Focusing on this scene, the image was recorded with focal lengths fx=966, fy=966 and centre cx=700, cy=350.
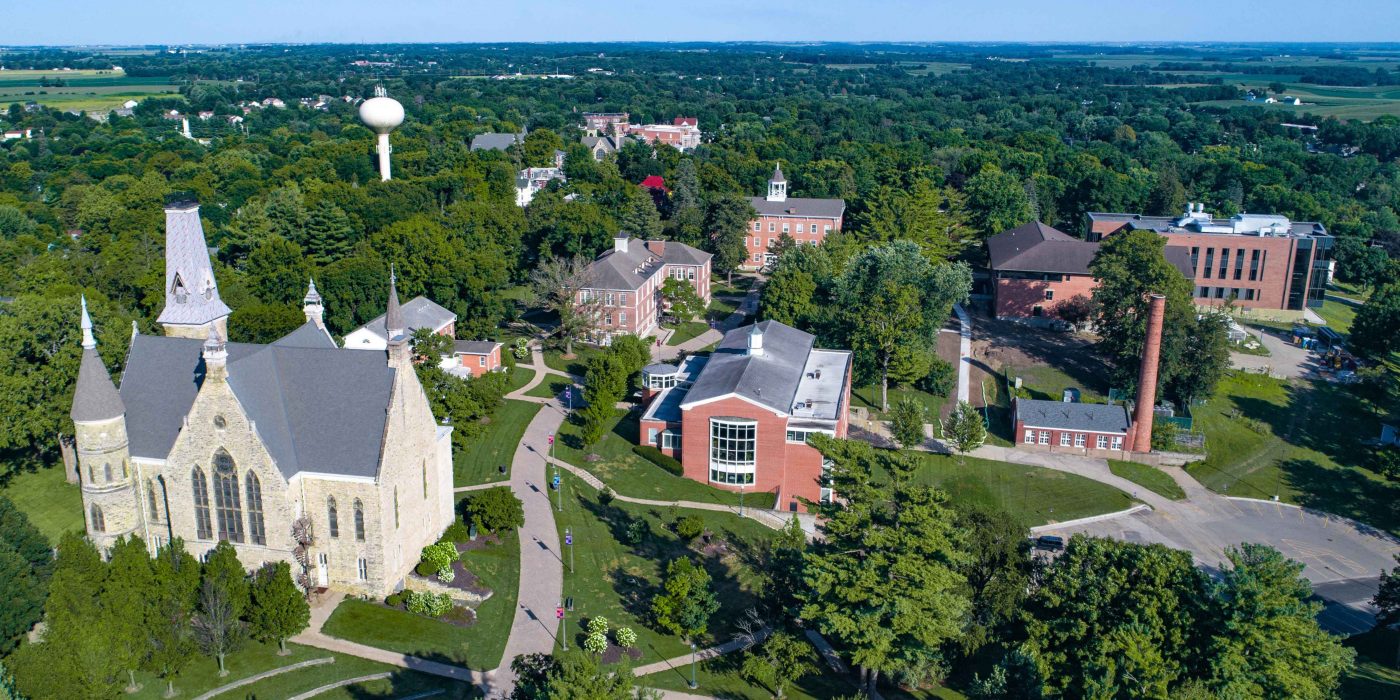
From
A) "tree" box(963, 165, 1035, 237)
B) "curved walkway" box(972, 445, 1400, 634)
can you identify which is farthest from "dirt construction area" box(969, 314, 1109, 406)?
"tree" box(963, 165, 1035, 237)

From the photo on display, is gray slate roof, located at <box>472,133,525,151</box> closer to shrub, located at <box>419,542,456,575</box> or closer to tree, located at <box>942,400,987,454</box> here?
tree, located at <box>942,400,987,454</box>

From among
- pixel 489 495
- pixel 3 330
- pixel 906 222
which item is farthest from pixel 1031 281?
pixel 3 330

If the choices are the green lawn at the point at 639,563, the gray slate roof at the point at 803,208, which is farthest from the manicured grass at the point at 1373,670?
the gray slate roof at the point at 803,208

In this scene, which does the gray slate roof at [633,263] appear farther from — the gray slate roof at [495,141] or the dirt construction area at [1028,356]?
the gray slate roof at [495,141]

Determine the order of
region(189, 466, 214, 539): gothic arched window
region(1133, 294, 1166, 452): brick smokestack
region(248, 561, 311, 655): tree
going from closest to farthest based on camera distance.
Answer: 1. region(248, 561, 311, 655): tree
2. region(189, 466, 214, 539): gothic arched window
3. region(1133, 294, 1166, 452): brick smokestack

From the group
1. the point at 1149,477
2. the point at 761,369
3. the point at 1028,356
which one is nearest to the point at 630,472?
the point at 761,369

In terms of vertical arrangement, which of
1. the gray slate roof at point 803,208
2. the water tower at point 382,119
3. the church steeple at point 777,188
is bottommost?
the gray slate roof at point 803,208
